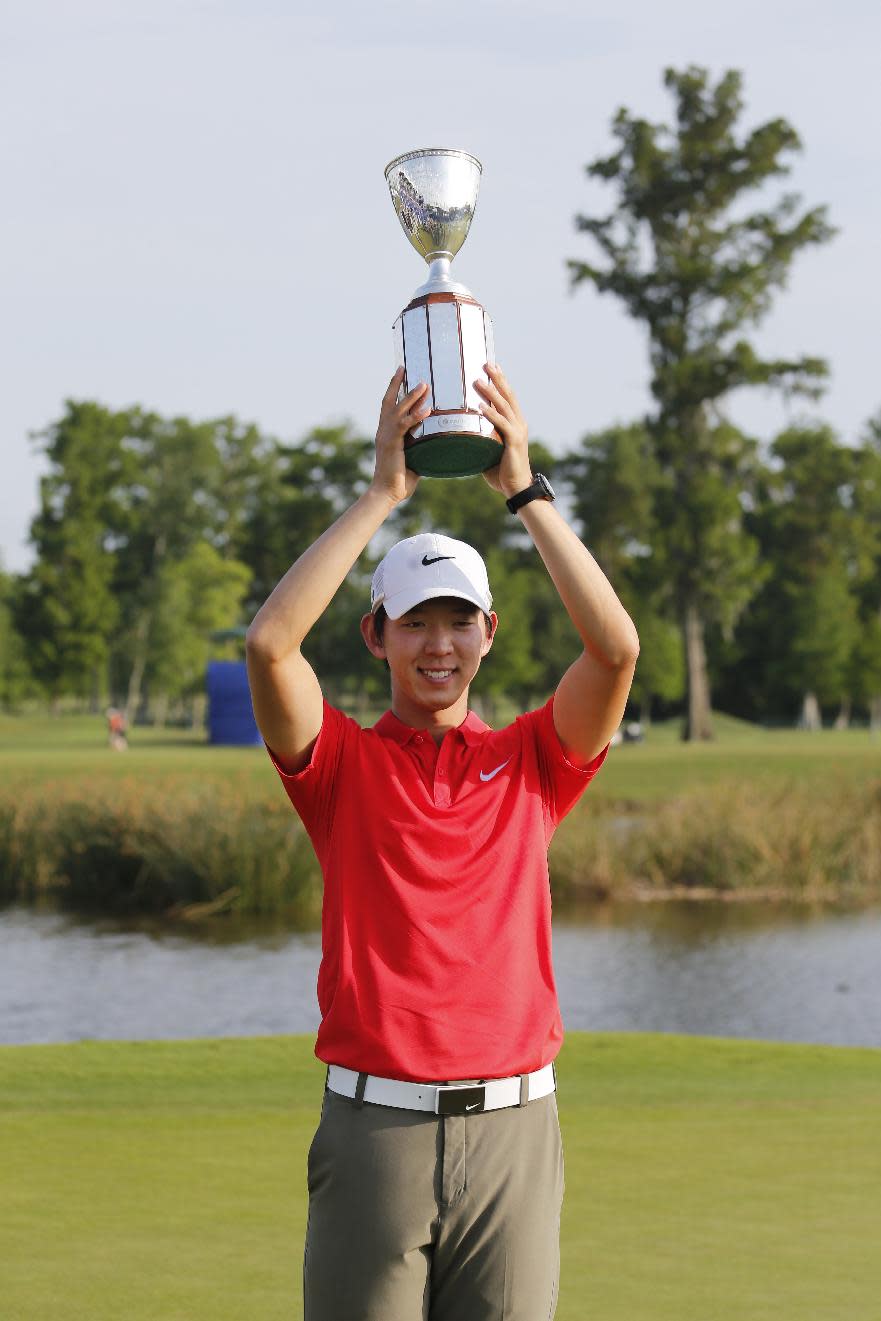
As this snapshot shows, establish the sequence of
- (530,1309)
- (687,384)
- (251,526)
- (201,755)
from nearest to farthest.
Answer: (530,1309), (201,755), (687,384), (251,526)

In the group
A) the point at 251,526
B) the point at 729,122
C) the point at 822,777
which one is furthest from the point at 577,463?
the point at 822,777

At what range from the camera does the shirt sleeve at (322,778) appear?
2.61 metres

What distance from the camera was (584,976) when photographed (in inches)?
629

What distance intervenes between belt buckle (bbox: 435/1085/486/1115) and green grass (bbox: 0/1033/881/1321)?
171 centimetres

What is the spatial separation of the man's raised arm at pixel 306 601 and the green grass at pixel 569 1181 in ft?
6.32

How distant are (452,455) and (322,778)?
51 centimetres

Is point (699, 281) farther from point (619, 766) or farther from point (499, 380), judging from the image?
point (499, 380)

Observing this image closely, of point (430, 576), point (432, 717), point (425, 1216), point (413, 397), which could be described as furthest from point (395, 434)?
point (425, 1216)

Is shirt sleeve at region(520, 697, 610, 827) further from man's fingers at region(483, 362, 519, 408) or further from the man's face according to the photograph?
man's fingers at region(483, 362, 519, 408)

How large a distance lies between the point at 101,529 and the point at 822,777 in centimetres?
4815

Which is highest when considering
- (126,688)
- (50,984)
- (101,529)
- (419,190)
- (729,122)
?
(729,122)

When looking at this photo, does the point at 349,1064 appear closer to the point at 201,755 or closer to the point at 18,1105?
the point at 18,1105

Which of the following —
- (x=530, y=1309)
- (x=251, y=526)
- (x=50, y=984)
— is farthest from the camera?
(x=251, y=526)

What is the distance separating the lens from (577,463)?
70.8 meters
